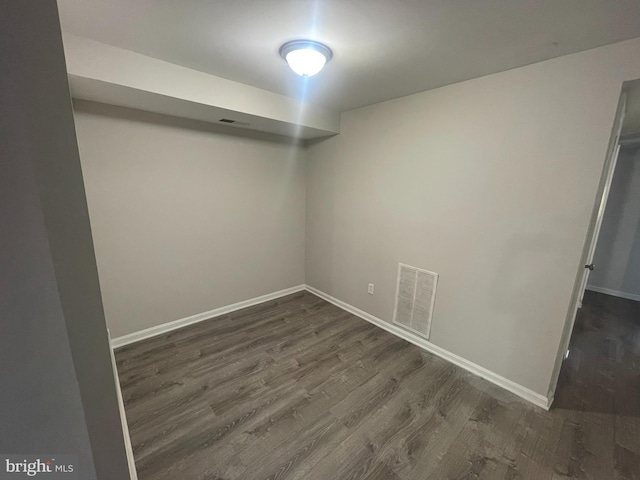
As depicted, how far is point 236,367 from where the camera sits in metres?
2.27

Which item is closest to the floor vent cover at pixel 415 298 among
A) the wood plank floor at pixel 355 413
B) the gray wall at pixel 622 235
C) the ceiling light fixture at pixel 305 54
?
the wood plank floor at pixel 355 413

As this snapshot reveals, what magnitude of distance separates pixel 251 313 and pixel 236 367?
97 cm

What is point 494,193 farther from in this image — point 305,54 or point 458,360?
point 305,54

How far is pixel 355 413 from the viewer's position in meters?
1.85

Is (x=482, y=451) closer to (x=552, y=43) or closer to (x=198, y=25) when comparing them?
(x=552, y=43)

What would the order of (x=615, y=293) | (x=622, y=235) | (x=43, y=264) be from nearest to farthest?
1. (x=43, y=264)
2. (x=622, y=235)
3. (x=615, y=293)

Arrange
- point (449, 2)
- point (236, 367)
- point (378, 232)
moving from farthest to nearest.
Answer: point (378, 232) → point (236, 367) → point (449, 2)

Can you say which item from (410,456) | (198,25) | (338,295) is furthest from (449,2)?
(338,295)

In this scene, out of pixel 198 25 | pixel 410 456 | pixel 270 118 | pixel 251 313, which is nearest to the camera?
pixel 198 25

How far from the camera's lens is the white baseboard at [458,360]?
6.46 ft

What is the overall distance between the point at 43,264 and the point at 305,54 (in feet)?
5.50

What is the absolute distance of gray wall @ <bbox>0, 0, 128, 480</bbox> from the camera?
1.88 feet

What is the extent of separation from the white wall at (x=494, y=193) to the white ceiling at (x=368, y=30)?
8.3 inches

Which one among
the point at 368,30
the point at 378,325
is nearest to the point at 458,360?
the point at 378,325
